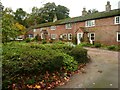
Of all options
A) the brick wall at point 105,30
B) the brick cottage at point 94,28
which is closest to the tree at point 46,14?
the brick cottage at point 94,28

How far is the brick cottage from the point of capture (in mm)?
29734

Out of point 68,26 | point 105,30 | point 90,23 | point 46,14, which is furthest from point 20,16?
point 105,30

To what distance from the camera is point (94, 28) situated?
109 ft

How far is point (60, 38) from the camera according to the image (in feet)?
141

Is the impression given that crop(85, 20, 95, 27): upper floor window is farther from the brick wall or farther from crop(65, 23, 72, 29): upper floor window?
crop(65, 23, 72, 29): upper floor window

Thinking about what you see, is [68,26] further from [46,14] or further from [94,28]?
[46,14]

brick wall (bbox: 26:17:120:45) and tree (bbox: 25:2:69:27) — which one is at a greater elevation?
tree (bbox: 25:2:69:27)

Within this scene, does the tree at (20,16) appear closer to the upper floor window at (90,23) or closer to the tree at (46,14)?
the tree at (46,14)

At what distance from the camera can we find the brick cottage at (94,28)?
29.7 m

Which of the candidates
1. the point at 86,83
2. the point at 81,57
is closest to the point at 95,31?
the point at 81,57

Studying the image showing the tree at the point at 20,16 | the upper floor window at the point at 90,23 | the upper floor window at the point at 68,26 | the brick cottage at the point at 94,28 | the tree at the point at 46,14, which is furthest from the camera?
the tree at the point at 20,16

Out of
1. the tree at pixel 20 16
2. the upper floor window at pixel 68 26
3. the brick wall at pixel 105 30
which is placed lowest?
the brick wall at pixel 105 30

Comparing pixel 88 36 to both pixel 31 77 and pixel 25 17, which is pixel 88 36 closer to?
pixel 31 77

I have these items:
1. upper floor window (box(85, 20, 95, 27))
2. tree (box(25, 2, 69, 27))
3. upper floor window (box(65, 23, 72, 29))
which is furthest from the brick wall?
tree (box(25, 2, 69, 27))
